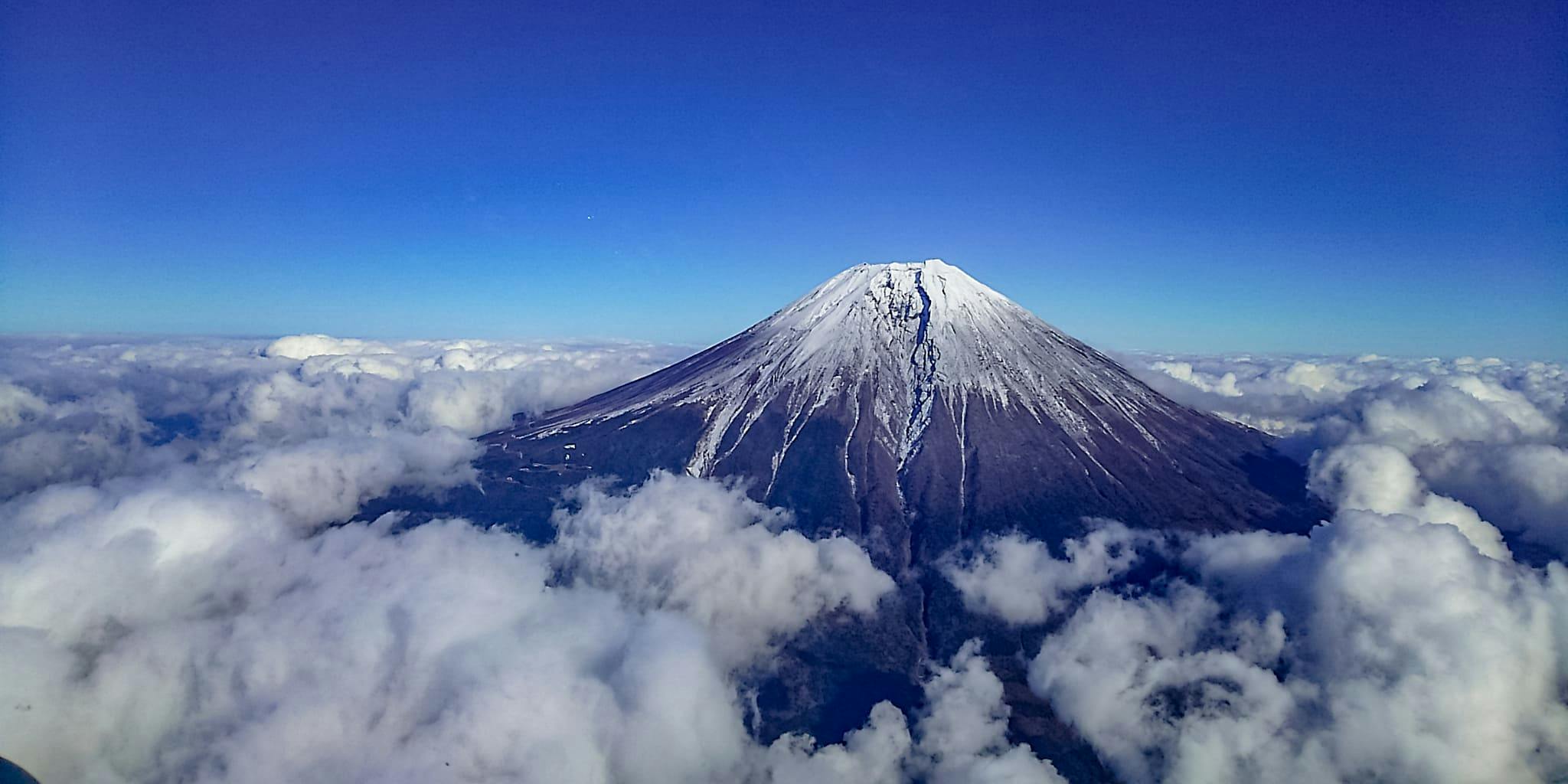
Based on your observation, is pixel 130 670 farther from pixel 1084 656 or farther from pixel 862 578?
pixel 1084 656

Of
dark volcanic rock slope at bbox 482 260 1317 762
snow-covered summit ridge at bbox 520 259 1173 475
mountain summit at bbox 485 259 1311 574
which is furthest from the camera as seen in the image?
snow-covered summit ridge at bbox 520 259 1173 475

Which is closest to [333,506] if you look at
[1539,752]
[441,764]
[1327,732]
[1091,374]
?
[441,764]

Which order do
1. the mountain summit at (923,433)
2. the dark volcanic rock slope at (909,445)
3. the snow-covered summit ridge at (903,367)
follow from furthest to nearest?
the snow-covered summit ridge at (903,367)
the mountain summit at (923,433)
the dark volcanic rock slope at (909,445)

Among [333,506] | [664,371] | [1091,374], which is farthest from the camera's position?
[664,371]

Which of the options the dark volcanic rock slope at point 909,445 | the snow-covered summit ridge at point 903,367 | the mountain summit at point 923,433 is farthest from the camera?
the snow-covered summit ridge at point 903,367

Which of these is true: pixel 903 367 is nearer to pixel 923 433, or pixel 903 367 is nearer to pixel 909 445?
pixel 923 433

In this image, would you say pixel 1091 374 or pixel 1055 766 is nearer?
pixel 1055 766

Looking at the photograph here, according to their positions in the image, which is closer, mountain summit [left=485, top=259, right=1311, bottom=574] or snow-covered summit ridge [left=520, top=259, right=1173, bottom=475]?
mountain summit [left=485, top=259, right=1311, bottom=574]
